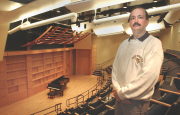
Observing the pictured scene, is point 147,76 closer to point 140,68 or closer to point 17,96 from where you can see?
point 140,68

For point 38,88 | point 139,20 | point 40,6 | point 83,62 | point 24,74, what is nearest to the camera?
point 139,20

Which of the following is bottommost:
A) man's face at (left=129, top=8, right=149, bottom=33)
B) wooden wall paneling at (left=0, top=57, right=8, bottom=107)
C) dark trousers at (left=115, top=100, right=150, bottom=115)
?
wooden wall paneling at (left=0, top=57, right=8, bottom=107)

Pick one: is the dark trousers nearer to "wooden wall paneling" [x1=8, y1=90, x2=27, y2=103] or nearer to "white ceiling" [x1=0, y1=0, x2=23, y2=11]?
"white ceiling" [x1=0, y1=0, x2=23, y2=11]

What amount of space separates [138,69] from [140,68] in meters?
0.02

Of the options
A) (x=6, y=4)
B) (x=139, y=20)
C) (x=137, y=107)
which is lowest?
(x=137, y=107)

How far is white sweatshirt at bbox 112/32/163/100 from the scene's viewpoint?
3.07 ft

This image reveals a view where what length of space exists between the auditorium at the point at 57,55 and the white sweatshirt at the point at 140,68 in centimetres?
63

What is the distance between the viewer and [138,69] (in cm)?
100

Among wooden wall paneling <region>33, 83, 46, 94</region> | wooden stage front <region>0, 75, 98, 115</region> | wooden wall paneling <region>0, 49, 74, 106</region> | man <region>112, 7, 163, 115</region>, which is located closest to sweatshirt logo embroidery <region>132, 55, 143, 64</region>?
man <region>112, 7, 163, 115</region>

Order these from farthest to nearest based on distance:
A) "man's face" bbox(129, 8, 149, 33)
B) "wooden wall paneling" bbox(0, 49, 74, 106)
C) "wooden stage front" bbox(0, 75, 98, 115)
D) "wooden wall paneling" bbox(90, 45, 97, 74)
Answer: "wooden wall paneling" bbox(90, 45, 97, 74)
"wooden wall paneling" bbox(0, 49, 74, 106)
"wooden stage front" bbox(0, 75, 98, 115)
"man's face" bbox(129, 8, 149, 33)

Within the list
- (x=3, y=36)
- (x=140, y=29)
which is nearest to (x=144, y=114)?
(x=140, y=29)

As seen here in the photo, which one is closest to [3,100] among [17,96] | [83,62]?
[17,96]

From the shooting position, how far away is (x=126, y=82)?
41.8 inches

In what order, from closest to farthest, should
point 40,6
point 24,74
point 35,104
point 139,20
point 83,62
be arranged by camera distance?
point 139,20, point 40,6, point 35,104, point 24,74, point 83,62
